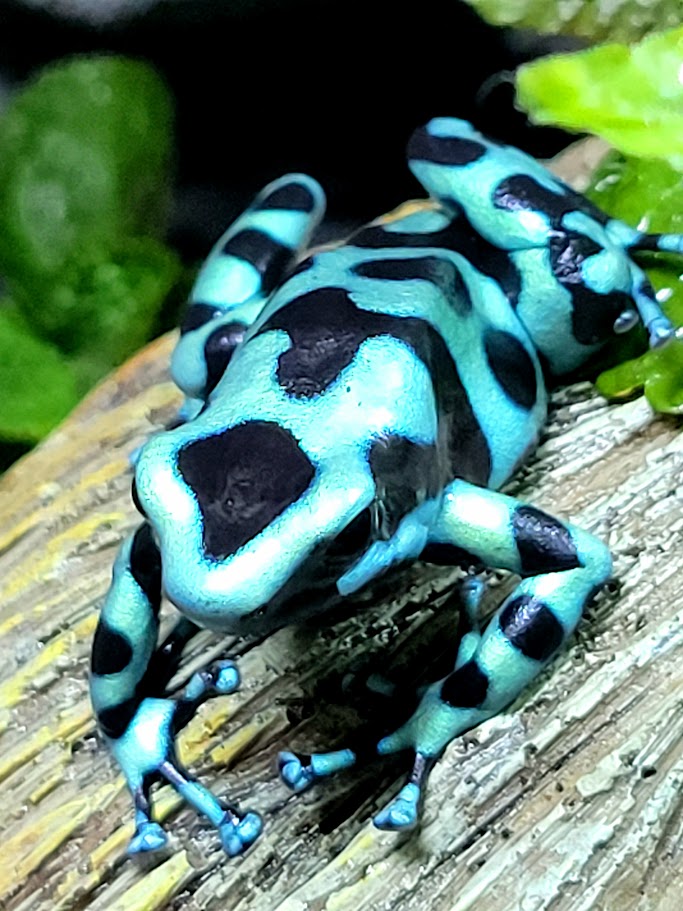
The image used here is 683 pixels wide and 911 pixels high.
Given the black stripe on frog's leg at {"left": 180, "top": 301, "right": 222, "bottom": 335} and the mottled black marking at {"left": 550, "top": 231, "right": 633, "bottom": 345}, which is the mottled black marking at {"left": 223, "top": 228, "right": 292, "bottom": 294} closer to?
the black stripe on frog's leg at {"left": 180, "top": 301, "right": 222, "bottom": 335}

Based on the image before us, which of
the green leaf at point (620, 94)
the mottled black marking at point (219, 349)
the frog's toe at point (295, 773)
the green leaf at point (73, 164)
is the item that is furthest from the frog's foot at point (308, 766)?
the green leaf at point (73, 164)

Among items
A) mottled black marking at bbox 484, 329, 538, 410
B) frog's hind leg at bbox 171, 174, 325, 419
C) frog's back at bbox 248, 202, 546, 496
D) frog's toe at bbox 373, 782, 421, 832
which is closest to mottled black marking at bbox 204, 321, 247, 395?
frog's hind leg at bbox 171, 174, 325, 419

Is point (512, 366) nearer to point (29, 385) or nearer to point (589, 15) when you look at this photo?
point (589, 15)

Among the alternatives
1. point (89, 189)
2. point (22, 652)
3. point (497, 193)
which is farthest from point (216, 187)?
point (22, 652)

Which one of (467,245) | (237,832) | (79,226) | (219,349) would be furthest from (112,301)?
(237,832)

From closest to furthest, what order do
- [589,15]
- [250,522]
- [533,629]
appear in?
1. [250,522]
2. [533,629]
3. [589,15]

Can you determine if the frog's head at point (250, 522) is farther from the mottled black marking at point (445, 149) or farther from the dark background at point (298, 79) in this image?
the dark background at point (298, 79)

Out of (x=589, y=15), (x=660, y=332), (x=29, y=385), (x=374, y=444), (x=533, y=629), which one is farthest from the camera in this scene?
(x=29, y=385)
